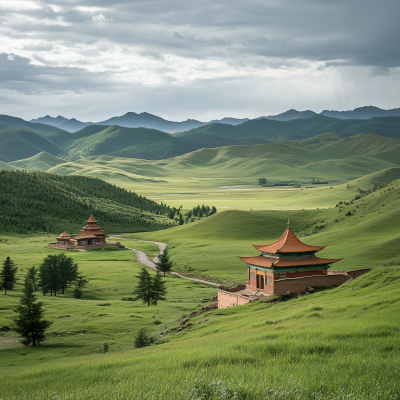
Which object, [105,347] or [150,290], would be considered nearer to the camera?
[105,347]

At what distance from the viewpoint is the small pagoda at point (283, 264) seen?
168ft

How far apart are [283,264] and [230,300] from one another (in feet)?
24.7

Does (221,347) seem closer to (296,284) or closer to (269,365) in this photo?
(269,365)

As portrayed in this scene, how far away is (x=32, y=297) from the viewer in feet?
136

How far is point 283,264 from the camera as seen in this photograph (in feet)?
169

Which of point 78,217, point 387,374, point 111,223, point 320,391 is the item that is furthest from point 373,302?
point 78,217

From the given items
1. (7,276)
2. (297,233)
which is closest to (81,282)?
(7,276)

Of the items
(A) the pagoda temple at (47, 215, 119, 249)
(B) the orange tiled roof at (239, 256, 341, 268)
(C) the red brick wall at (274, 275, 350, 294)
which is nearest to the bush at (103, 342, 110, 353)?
(C) the red brick wall at (274, 275, 350, 294)

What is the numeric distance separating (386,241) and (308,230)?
41416 mm

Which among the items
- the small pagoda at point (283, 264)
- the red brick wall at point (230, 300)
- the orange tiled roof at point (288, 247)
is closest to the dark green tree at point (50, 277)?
the red brick wall at point (230, 300)

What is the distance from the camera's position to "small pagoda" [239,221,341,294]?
168ft

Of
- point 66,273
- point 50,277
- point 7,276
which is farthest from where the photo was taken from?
point 66,273

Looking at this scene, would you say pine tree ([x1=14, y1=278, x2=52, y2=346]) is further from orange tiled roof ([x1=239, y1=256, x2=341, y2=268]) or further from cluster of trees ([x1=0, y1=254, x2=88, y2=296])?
cluster of trees ([x1=0, y1=254, x2=88, y2=296])

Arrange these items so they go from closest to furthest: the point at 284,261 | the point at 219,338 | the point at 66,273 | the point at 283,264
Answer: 1. the point at 219,338
2. the point at 283,264
3. the point at 284,261
4. the point at 66,273
